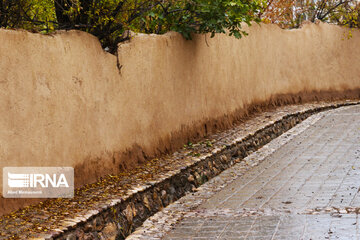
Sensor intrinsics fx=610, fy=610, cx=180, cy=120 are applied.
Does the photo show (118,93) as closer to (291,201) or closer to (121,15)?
(121,15)

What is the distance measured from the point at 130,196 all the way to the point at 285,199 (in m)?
1.76

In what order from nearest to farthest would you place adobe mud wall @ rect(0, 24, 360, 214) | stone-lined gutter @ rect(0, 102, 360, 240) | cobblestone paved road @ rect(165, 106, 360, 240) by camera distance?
stone-lined gutter @ rect(0, 102, 360, 240), cobblestone paved road @ rect(165, 106, 360, 240), adobe mud wall @ rect(0, 24, 360, 214)

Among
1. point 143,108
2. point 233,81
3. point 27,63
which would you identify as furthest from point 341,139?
point 27,63

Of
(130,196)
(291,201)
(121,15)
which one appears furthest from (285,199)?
(121,15)

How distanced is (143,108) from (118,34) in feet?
3.68

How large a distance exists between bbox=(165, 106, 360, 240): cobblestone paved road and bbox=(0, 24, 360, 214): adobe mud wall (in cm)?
136

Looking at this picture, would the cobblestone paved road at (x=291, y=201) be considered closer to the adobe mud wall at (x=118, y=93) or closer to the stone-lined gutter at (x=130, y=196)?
the stone-lined gutter at (x=130, y=196)

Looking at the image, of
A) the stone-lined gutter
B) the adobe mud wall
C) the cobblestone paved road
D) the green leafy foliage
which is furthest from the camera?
the green leafy foliage

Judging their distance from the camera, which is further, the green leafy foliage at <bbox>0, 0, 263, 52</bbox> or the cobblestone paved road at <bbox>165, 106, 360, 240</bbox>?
the green leafy foliage at <bbox>0, 0, 263, 52</bbox>

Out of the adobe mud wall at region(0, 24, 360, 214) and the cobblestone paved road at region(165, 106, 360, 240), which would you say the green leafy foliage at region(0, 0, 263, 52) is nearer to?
the adobe mud wall at region(0, 24, 360, 214)

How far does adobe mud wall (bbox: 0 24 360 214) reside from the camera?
588cm

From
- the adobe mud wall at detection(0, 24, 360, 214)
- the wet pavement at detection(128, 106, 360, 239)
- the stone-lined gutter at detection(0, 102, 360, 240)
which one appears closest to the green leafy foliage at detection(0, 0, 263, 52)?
the adobe mud wall at detection(0, 24, 360, 214)

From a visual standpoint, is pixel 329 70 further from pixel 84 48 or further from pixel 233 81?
pixel 84 48

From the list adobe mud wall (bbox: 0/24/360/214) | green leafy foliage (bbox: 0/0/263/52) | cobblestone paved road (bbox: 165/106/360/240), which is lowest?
cobblestone paved road (bbox: 165/106/360/240)
